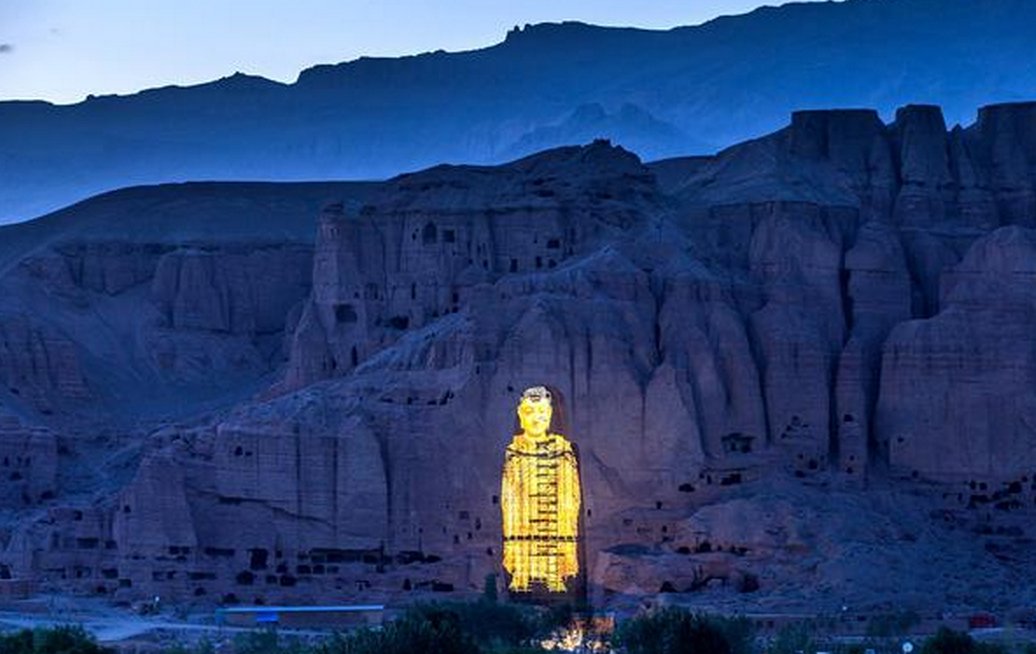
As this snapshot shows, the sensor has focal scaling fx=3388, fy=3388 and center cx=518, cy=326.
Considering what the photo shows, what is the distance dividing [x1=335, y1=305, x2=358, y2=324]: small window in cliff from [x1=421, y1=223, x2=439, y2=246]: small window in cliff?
117 inches

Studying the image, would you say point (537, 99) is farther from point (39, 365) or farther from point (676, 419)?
point (676, 419)

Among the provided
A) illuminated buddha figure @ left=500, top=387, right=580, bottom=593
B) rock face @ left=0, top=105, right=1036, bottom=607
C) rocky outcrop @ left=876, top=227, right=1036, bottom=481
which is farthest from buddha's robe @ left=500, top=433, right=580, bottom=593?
rocky outcrop @ left=876, top=227, right=1036, bottom=481

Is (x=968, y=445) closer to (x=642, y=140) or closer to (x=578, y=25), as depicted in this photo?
(x=642, y=140)

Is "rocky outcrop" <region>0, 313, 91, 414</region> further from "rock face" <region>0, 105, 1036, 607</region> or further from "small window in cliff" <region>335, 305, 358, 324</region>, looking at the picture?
"small window in cliff" <region>335, 305, 358, 324</region>

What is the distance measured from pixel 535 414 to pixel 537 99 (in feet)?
290

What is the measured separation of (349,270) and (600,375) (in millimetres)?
13460

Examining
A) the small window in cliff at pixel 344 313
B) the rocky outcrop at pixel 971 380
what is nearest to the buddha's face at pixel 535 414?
the rocky outcrop at pixel 971 380

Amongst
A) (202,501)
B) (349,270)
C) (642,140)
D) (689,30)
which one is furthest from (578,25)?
(202,501)

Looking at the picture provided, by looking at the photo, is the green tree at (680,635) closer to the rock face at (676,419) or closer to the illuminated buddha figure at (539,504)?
the rock face at (676,419)

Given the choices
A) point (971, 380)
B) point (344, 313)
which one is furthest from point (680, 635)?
point (344, 313)

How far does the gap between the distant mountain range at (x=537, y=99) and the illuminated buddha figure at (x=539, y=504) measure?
224ft

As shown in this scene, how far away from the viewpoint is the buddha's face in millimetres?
84938

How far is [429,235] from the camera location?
327ft

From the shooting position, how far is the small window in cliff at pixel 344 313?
100062 millimetres
